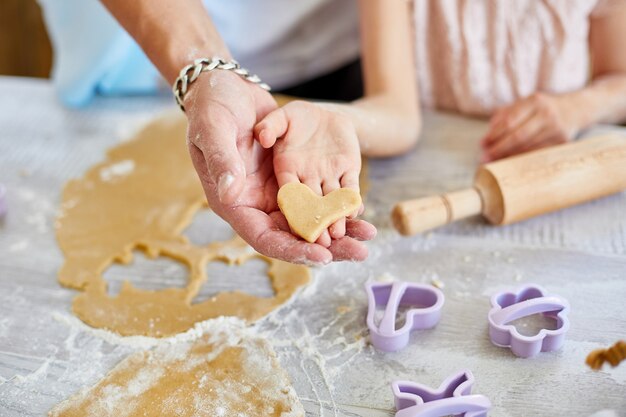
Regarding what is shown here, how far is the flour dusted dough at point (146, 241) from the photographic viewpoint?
1.06 meters

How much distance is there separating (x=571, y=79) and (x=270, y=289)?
2.68ft

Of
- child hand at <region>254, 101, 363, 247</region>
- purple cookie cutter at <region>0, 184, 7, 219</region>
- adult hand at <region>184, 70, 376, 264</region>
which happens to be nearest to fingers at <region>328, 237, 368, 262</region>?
adult hand at <region>184, 70, 376, 264</region>

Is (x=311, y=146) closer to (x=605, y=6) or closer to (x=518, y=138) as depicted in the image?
(x=518, y=138)

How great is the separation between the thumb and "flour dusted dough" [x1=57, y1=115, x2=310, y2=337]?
21cm

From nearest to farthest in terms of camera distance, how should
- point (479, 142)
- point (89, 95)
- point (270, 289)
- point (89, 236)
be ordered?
point (270, 289), point (89, 236), point (479, 142), point (89, 95)

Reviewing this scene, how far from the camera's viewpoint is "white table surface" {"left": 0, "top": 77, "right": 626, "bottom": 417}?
0.91m

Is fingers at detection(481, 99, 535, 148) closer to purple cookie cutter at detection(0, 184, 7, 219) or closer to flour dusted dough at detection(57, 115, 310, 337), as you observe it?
flour dusted dough at detection(57, 115, 310, 337)

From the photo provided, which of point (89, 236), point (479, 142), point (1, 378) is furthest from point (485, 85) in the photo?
point (1, 378)

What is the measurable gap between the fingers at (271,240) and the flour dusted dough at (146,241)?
162mm

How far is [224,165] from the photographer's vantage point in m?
0.91

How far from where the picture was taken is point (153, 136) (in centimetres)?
153

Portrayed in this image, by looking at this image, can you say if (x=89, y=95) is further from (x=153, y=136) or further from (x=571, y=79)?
(x=571, y=79)

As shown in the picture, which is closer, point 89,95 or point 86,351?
point 86,351

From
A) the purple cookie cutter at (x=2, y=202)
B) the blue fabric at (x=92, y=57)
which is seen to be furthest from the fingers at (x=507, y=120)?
the purple cookie cutter at (x=2, y=202)
